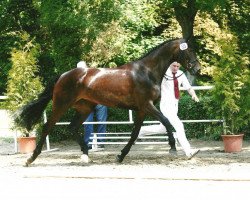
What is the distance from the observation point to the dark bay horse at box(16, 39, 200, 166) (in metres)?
9.00

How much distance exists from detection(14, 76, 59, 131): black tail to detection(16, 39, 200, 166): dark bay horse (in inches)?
17.5

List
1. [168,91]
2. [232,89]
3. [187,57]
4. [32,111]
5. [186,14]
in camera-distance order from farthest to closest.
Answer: [186,14] → [232,89] → [32,111] → [168,91] → [187,57]

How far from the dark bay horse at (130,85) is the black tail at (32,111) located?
1.46 feet

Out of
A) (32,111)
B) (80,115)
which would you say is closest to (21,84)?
(32,111)

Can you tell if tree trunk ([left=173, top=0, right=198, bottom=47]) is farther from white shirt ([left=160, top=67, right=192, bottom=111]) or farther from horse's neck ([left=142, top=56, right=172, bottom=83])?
horse's neck ([left=142, top=56, right=172, bottom=83])

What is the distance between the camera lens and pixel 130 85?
9.09 metres

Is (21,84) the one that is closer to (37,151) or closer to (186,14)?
(37,151)

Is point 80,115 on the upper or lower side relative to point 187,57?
lower

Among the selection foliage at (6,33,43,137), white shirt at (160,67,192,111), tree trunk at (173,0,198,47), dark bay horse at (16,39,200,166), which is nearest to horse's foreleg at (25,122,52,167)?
dark bay horse at (16,39,200,166)

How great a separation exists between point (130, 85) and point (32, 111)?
2.27 meters

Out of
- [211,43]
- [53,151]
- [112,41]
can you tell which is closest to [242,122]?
[53,151]

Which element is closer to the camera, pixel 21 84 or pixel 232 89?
pixel 232 89

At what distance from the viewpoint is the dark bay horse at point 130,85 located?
9.00 metres

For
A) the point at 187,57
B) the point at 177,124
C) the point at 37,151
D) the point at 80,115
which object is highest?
the point at 187,57
